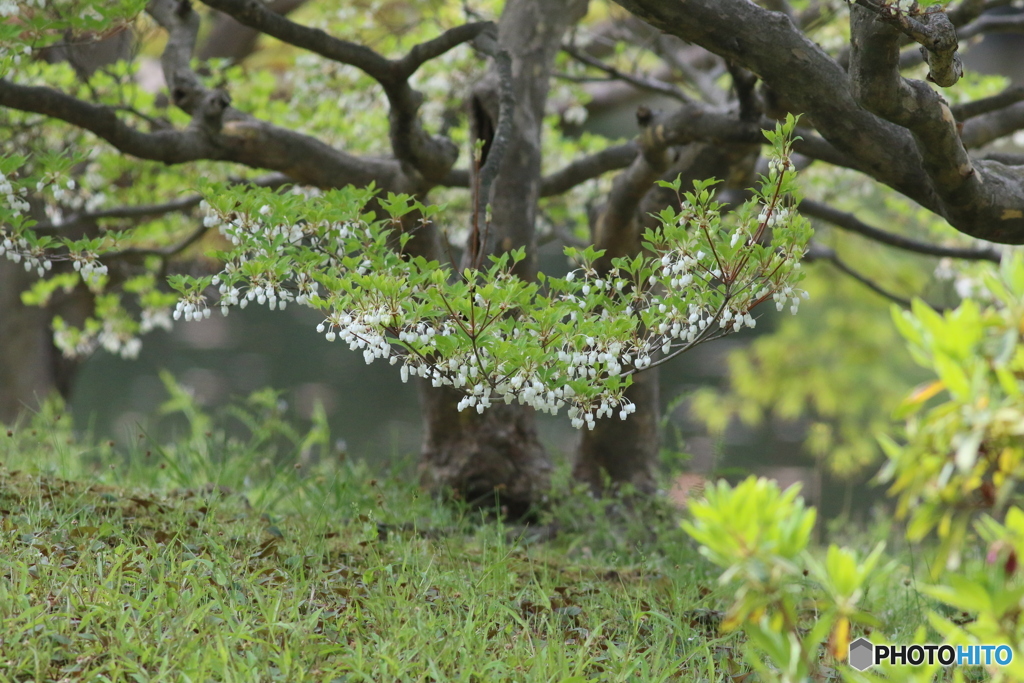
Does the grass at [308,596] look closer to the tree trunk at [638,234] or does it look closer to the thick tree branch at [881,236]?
the tree trunk at [638,234]

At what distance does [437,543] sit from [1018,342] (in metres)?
2.50

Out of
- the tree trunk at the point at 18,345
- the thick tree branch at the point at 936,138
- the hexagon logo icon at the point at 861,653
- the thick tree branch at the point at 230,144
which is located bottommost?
the hexagon logo icon at the point at 861,653

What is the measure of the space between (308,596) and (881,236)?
419 cm

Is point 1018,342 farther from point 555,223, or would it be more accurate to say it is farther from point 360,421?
point 360,421

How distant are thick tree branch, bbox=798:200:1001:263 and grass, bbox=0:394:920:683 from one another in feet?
7.92

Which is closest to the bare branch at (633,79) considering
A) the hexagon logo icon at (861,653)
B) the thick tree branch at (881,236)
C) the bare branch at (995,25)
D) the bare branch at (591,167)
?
the bare branch at (591,167)

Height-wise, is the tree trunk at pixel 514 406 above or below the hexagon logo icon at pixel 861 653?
above

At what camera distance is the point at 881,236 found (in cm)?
525

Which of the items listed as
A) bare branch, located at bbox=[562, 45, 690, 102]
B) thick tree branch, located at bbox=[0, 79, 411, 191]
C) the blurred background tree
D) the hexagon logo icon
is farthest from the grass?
bare branch, located at bbox=[562, 45, 690, 102]

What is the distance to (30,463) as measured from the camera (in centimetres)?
376

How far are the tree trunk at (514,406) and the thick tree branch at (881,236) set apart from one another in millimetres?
1831

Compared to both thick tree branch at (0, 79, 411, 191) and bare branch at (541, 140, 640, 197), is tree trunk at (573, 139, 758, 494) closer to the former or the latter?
bare branch at (541, 140, 640, 197)

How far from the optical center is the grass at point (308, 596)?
2.24 meters

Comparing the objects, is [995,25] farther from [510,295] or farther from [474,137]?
[510,295]
